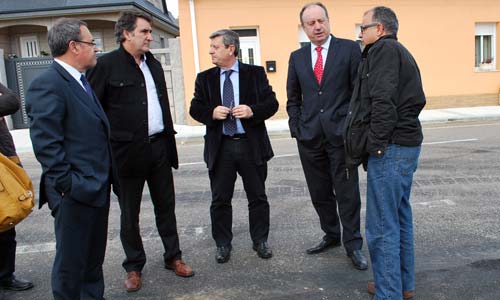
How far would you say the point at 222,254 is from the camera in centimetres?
440

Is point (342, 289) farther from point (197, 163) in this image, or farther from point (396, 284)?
point (197, 163)

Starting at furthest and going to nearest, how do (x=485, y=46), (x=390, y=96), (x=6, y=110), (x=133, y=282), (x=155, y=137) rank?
1. (x=485, y=46)
2. (x=155, y=137)
3. (x=133, y=282)
4. (x=6, y=110)
5. (x=390, y=96)

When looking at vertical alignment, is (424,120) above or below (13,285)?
above

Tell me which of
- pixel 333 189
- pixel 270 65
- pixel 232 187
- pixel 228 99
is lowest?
pixel 333 189

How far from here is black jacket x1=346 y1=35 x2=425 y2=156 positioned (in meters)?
3.07

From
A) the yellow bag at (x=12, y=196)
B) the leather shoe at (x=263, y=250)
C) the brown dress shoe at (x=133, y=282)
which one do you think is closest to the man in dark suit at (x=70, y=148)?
the yellow bag at (x=12, y=196)

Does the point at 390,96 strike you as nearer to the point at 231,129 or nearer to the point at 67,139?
the point at 231,129

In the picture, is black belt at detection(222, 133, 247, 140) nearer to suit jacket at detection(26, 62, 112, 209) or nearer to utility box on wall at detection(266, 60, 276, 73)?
suit jacket at detection(26, 62, 112, 209)

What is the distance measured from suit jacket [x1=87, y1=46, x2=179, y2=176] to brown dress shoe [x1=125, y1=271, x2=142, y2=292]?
84 cm

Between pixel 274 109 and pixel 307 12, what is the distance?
2.96ft

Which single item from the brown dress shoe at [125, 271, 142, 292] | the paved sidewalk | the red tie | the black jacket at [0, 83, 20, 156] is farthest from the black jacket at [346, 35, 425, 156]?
the paved sidewalk

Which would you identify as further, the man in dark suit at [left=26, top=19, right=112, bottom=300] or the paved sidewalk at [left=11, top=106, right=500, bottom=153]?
the paved sidewalk at [left=11, top=106, right=500, bottom=153]

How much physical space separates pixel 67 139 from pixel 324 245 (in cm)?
260

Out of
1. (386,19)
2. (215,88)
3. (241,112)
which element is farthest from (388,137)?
(215,88)
